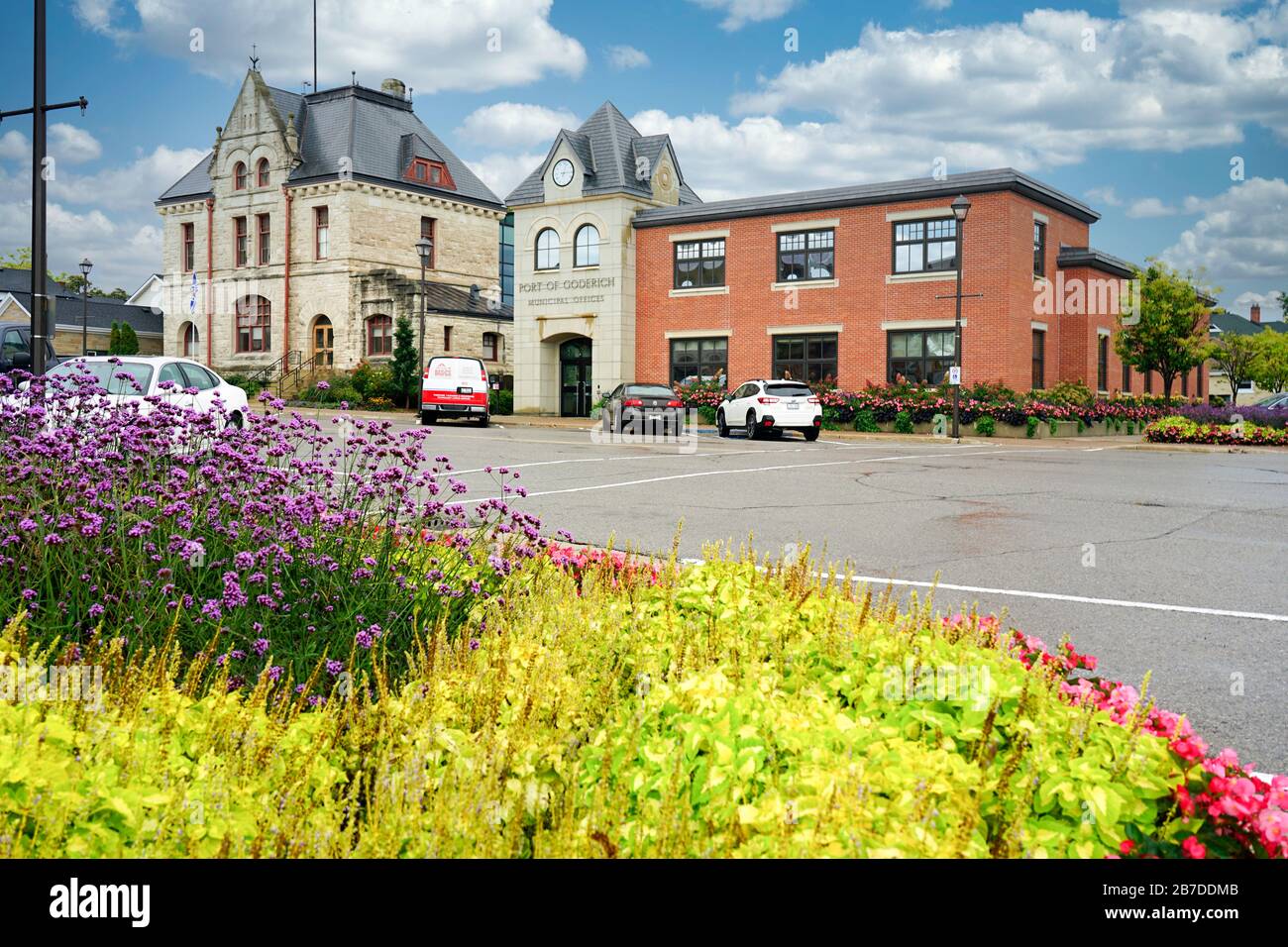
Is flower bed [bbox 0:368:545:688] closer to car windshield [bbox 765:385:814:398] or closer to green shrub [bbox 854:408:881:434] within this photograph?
car windshield [bbox 765:385:814:398]

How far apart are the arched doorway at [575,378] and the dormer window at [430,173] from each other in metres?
16.0

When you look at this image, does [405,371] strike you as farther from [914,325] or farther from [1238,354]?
→ [1238,354]

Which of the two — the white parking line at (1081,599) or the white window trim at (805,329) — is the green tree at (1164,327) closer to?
the white window trim at (805,329)

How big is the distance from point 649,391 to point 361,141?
1113 inches

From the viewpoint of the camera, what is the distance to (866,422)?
109 feet

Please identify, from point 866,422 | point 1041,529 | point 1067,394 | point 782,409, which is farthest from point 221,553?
point 1067,394

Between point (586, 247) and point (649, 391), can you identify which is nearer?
point (649, 391)

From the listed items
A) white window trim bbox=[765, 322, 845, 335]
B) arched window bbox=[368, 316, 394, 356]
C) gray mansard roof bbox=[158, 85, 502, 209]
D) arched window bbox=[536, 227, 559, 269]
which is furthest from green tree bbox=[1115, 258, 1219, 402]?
gray mansard roof bbox=[158, 85, 502, 209]

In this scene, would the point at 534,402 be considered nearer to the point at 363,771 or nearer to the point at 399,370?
the point at 399,370

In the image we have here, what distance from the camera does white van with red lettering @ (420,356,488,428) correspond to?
105 ft

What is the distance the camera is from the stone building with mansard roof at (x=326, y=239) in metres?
50.0

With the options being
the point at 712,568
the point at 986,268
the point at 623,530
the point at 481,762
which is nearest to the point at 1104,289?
the point at 986,268
